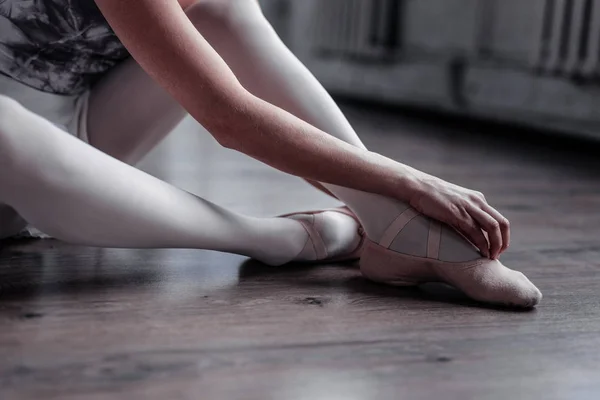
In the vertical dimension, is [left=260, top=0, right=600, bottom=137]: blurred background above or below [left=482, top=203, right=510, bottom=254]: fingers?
above

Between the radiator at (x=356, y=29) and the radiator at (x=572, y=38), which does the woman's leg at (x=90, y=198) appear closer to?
the radiator at (x=572, y=38)

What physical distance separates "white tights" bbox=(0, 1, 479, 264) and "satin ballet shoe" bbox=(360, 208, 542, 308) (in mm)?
12

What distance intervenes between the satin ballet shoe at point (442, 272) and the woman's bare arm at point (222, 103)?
0.29 ft

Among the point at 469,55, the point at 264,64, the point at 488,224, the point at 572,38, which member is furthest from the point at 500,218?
the point at 469,55

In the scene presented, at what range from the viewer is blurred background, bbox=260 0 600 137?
272 cm

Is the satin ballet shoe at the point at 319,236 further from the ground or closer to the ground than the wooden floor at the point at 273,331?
further from the ground

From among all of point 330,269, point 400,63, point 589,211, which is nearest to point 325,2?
point 400,63

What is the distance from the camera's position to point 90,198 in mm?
879

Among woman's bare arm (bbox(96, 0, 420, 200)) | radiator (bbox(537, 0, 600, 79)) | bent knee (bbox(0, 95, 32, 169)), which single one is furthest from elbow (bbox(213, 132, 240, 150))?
radiator (bbox(537, 0, 600, 79))

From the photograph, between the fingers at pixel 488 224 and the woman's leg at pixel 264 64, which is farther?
A: the woman's leg at pixel 264 64

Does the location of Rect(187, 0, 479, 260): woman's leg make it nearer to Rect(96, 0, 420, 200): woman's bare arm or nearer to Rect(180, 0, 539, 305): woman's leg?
Rect(180, 0, 539, 305): woman's leg

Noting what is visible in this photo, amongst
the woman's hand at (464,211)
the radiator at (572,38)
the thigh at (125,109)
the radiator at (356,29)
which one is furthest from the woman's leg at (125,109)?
the radiator at (356,29)

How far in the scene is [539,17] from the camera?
2.87 meters

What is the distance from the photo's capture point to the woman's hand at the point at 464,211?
→ 91cm
